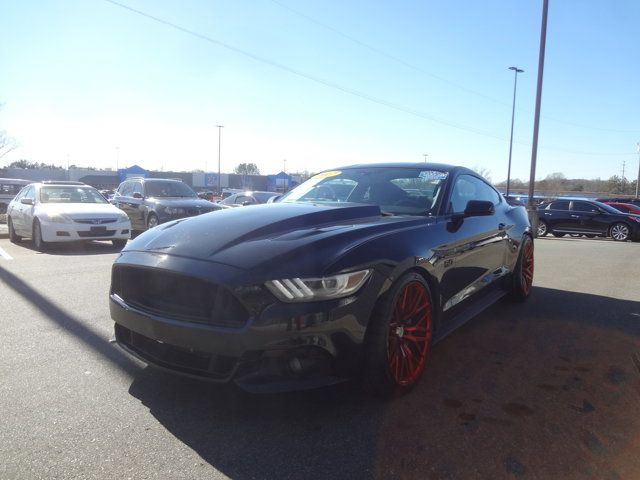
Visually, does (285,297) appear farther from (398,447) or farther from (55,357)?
(55,357)

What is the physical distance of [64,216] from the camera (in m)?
9.41


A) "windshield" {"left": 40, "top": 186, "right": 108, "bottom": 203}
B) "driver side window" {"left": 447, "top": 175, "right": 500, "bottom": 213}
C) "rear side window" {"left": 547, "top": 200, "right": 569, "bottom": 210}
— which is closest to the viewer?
"driver side window" {"left": 447, "top": 175, "right": 500, "bottom": 213}

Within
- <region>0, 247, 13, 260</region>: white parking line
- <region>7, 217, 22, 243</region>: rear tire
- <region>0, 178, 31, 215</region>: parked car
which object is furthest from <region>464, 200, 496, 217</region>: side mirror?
<region>0, 178, 31, 215</region>: parked car

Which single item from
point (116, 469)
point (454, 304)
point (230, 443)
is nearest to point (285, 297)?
point (230, 443)

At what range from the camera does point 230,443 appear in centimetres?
243

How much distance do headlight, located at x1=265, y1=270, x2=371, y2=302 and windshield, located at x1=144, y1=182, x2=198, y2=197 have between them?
11.0 m

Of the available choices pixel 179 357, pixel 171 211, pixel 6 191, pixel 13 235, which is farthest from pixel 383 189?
pixel 6 191

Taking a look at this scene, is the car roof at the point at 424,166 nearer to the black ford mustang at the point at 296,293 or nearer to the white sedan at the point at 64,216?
the black ford mustang at the point at 296,293

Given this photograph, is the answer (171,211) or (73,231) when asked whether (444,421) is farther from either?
(171,211)

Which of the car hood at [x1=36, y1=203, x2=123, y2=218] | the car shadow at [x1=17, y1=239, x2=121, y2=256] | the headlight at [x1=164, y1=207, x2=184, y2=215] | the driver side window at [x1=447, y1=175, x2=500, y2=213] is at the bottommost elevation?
the car shadow at [x1=17, y1=239, x2=121, y2=256]

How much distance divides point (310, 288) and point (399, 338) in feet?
2.44

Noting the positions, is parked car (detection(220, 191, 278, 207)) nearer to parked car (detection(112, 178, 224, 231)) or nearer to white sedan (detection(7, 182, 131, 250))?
parked car (detection(112, 178, 224, 231))

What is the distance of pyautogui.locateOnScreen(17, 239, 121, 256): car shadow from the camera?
9.23m

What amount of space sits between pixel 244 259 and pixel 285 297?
33cm
